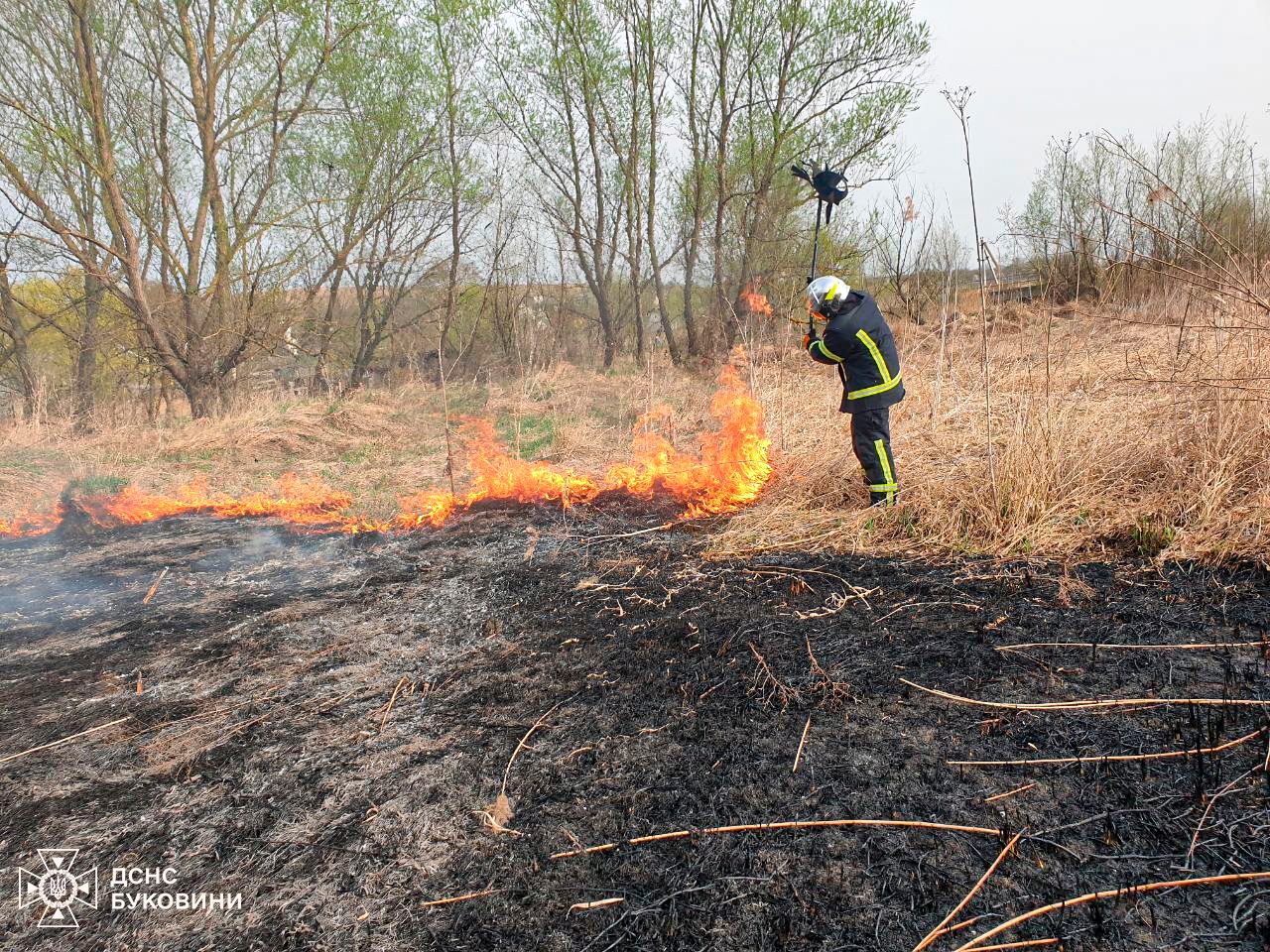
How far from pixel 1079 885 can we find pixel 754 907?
0.85m

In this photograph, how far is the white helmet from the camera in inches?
189

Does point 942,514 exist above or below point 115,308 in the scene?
below

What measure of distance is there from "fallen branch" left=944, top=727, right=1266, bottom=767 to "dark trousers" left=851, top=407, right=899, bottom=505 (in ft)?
8.71

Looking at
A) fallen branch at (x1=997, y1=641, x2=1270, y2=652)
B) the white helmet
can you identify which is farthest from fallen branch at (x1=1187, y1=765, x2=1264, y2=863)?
the white helmet

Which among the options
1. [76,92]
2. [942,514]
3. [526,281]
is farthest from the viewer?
[526,281]

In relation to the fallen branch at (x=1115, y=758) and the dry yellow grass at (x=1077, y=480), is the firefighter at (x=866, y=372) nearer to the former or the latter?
the dry yellow grass at (x=1077, y=480)

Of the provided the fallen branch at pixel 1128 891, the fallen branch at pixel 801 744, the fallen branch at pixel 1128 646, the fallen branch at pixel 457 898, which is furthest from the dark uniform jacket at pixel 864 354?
the fallen branch at pixel 457 898

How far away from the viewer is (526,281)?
84.2 ft

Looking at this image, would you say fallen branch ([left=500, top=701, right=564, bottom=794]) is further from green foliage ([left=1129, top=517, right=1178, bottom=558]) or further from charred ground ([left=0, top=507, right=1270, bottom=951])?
green foliage ([left=1129, top=517, right=1178, bottom=558])

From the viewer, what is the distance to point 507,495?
6516 mm

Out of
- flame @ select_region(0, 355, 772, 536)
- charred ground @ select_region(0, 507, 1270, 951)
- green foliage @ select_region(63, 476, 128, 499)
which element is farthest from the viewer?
green foliage @ select_region(63, 476, 128, 499)

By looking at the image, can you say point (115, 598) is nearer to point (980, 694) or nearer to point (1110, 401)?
point (980, 694)

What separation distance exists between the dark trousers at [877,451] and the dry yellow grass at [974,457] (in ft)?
0.53

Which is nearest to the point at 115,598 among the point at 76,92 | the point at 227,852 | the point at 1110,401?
the point at 227,852
